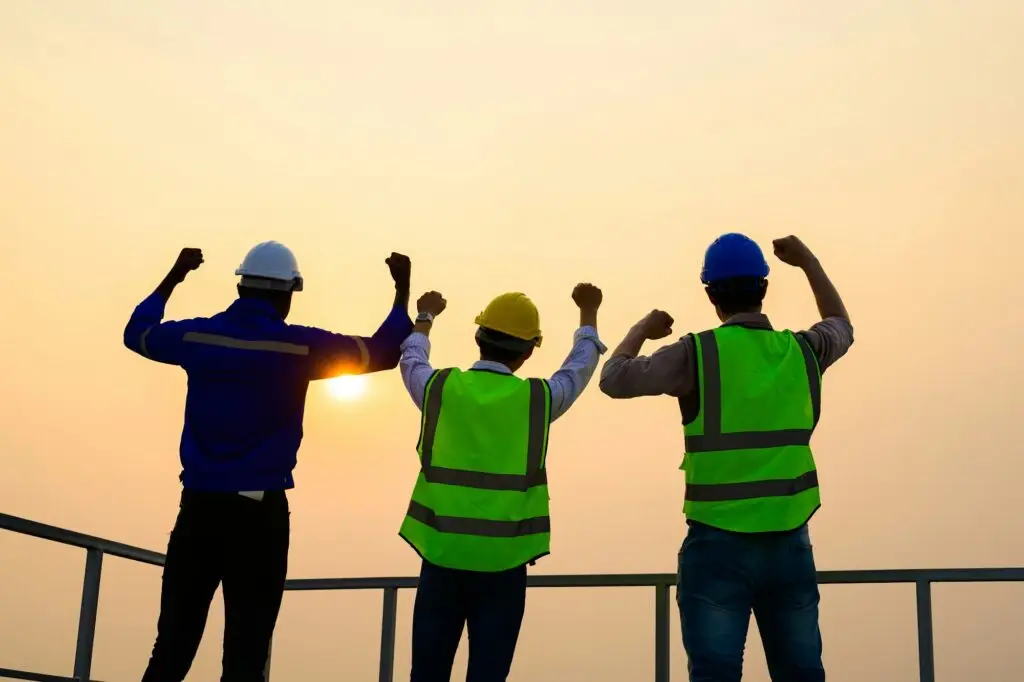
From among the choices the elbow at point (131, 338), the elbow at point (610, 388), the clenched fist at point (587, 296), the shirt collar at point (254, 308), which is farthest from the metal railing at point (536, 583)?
the elbow at point (610, 388)

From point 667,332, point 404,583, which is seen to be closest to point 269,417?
point 667,332

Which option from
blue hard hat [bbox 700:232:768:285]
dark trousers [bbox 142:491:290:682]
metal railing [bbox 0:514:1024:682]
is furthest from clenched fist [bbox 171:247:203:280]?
blue hard hat [bbox 700:232:768:285]

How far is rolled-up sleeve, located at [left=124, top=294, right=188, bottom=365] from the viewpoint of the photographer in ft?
15.8

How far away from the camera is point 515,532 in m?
4.62

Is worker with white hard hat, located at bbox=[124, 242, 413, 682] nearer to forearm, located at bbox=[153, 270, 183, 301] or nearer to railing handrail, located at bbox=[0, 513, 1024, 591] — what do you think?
forearm, located at bbox=[153, 270, 183, 301]

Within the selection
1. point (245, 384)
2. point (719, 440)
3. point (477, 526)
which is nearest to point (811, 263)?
point (719, 440)

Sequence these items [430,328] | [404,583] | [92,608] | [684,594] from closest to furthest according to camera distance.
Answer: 1. [684,594]
2. [430,328]
3. [92,608]
4. [404,583]

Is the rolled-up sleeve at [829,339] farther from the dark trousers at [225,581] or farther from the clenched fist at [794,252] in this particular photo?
the dark trousers at [225,581]

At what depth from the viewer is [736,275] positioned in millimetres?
4570

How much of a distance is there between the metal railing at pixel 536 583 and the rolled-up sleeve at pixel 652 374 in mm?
2348

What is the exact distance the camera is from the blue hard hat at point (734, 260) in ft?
15.0

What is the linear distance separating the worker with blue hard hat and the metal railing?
198cm

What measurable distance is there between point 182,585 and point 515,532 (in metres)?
1.30

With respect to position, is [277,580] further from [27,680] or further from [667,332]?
[27,680]
